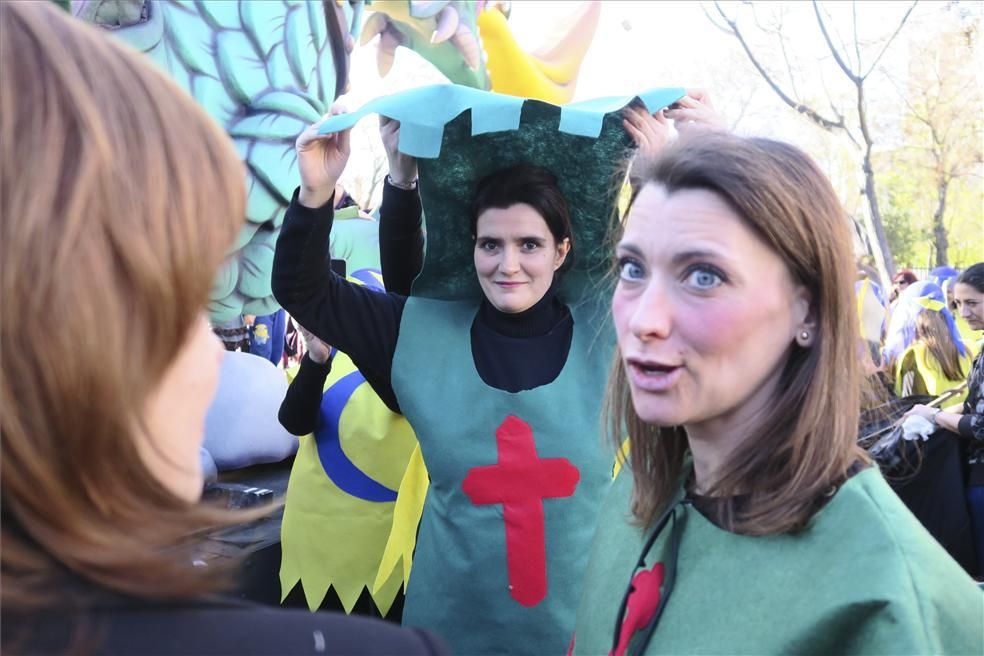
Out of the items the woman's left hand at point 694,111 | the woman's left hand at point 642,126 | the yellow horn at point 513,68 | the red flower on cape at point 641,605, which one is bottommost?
the red flower on cape at point 641,605

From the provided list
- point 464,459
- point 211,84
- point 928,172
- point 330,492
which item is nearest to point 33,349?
point 464,459

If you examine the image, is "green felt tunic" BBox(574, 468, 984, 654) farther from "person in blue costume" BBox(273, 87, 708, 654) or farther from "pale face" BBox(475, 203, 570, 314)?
"pale face" BBox(475, 203, 570, 314)

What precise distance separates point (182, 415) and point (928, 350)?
507 centimetres

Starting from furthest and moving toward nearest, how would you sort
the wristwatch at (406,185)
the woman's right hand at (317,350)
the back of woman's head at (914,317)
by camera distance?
the back of woman's head at (914,317) → the woman's right hand at (317,350) → the wristwatch at (406,185)

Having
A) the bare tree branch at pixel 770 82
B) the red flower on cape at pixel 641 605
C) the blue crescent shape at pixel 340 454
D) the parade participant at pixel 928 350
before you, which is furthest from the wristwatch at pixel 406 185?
the bare tree branch at pixel 770 82

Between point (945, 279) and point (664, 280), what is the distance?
8.09m

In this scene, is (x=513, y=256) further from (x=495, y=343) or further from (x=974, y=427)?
(x=974, y=427)

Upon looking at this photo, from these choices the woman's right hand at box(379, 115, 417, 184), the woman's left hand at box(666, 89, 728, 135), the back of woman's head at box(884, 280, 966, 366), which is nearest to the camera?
the woman's left hand at box(666, 89, 728, 135)

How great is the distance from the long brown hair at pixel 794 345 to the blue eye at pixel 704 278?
8 centimetres

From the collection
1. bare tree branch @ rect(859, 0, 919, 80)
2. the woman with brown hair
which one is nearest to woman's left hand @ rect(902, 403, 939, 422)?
the woman with brown hair

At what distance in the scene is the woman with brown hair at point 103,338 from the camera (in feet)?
1.75

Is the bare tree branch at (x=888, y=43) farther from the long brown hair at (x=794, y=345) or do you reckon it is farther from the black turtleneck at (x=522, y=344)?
the long brown hair at (x=794, y=345)

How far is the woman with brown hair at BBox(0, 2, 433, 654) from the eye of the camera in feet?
1.75

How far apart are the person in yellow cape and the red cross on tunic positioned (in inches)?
30.9
